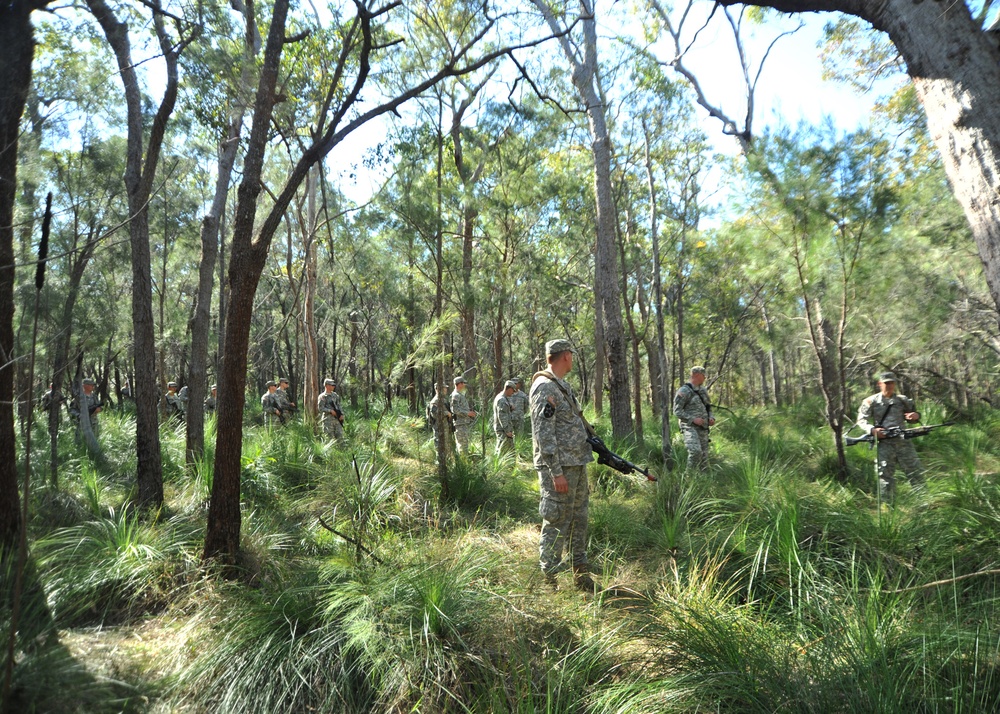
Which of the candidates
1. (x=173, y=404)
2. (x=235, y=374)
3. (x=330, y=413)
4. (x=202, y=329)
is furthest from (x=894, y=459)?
(x=173, y=404)

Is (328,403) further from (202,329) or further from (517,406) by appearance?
(517,406)

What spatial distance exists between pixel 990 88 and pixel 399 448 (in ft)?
26.8

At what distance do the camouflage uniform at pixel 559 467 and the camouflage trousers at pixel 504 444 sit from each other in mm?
3223

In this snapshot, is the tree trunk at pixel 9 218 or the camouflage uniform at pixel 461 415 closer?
the tree trunk at pixel 9 218

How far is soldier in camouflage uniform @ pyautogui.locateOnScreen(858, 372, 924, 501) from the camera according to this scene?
7.00m

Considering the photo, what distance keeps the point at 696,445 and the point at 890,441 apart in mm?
2287

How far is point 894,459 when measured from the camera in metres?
7.11

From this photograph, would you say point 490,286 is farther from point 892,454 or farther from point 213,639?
point 213,639

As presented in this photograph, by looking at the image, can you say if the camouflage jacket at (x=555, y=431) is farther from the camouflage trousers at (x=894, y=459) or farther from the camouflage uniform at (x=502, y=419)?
the camouflage uniform at (x=502, y=419)

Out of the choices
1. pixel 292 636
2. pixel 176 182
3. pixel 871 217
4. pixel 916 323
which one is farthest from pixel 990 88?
pixel 176 182

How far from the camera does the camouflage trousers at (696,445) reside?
311 inches

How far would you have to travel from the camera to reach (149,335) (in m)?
6.30

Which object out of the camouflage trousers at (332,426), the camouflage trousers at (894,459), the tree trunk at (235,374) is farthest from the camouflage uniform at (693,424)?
the camouflage trousers at (332,426)

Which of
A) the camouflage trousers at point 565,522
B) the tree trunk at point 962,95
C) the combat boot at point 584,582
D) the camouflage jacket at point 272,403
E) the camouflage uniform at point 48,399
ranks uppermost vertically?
the tree trunk at point 962,95
